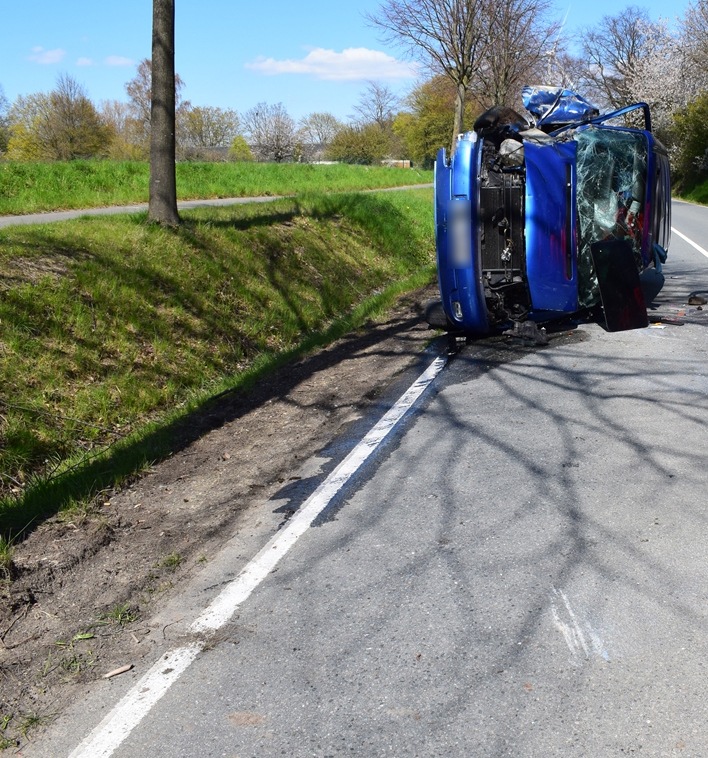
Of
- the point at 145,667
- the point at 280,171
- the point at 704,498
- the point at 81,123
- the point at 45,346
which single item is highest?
the point at 81,123

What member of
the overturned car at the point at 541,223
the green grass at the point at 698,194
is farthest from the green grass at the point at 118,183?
the green grass at the point at 698,194

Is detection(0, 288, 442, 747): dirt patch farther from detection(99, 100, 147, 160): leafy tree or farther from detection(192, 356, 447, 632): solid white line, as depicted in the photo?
detection(99, 100, 147, 160): leafy tree

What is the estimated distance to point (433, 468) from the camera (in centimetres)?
509

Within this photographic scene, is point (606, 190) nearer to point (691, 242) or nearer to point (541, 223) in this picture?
point (541, 223)

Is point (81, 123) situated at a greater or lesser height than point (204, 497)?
greater

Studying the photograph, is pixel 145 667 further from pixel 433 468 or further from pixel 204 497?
pixel 433 468

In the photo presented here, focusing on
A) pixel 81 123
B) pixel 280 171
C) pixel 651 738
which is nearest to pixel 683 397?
pixel 651 738

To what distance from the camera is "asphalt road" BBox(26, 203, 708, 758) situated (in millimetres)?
2705

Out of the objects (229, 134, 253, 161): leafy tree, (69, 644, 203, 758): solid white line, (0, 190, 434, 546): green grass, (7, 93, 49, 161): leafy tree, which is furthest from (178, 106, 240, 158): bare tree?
(69, 644, 203, 758): solid white line

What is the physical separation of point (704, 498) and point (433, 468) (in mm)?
1562

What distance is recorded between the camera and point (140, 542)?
443cm

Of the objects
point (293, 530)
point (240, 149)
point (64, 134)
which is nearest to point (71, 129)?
point (64, 134)

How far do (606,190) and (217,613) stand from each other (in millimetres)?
6701

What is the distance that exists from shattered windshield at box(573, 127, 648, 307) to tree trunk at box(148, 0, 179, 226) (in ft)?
18.6
